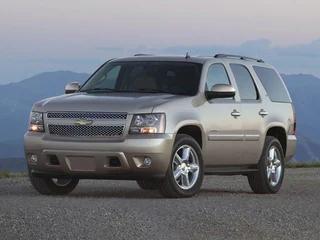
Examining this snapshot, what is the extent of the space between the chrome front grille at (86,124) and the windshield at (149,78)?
1034mm

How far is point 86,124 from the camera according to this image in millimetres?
11961

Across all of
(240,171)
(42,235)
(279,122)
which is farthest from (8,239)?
(279,122)

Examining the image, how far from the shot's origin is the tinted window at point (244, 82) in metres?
13.9

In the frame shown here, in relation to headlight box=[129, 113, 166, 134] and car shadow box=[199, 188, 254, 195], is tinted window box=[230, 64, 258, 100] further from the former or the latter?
headlight box=[129, 113, 166, 134]

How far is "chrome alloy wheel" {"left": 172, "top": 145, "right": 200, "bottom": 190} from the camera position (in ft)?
40.1

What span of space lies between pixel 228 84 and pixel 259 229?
377 cm

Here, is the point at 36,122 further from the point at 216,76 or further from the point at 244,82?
the point at 244,82

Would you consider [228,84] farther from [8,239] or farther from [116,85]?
[8,239]

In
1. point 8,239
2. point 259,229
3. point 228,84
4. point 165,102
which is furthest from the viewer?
point 228,84

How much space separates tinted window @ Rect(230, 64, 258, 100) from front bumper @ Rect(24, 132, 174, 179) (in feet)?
7.31

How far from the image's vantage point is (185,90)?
503 inches

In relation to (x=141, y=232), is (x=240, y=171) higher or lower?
lower

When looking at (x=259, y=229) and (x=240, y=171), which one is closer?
(x=259, y=229)

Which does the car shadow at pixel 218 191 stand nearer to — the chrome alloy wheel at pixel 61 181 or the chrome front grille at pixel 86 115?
the chrome alloy wheel at pixel 61 181
